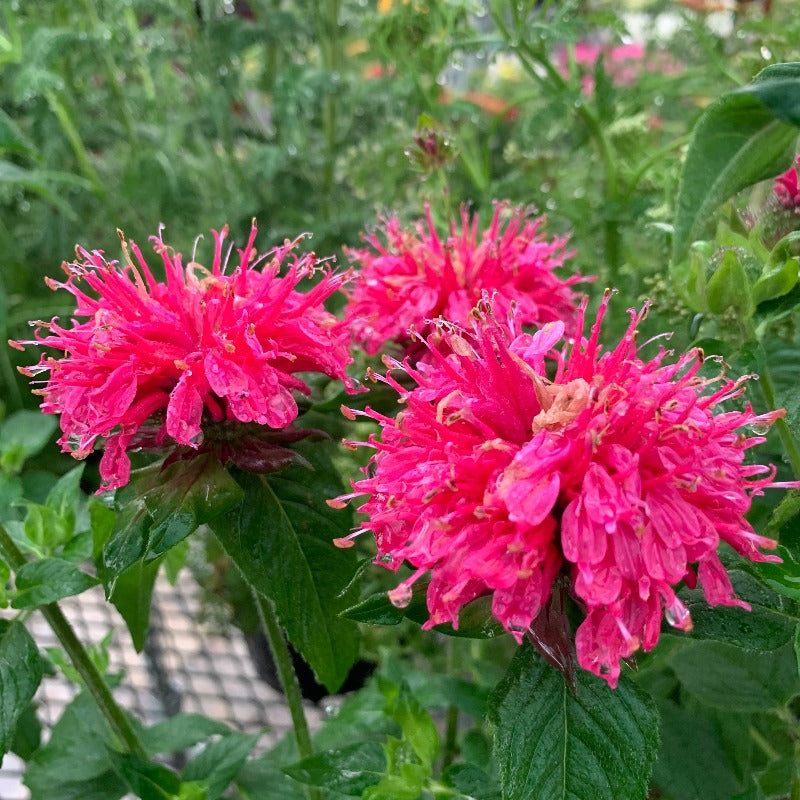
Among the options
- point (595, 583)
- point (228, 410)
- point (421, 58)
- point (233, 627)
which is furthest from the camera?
point (233, 627)

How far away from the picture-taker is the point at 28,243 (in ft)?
3.34

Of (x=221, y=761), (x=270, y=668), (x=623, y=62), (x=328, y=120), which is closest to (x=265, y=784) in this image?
(x=221, y=761)

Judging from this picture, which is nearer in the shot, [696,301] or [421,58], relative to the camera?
[696,301]

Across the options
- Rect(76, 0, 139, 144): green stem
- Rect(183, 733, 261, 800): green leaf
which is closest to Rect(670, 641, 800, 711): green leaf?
Rect(183, 733, 261, 800): green leaf

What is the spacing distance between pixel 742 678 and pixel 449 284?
249 mm

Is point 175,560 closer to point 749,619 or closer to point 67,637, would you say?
point 67,637

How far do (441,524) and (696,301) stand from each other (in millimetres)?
162

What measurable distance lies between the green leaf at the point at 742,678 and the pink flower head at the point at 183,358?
23cm

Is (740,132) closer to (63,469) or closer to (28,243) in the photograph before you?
(63,469)

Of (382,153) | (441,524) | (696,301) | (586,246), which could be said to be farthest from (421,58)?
(441,524)

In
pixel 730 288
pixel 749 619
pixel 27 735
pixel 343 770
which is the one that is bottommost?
pixel 27 735

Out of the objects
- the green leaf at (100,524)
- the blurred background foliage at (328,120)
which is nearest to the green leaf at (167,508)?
the green leaf at (100,524)

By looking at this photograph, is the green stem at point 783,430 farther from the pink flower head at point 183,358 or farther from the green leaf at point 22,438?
the green leaf at point 22,438

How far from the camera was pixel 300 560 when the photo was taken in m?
0.39
